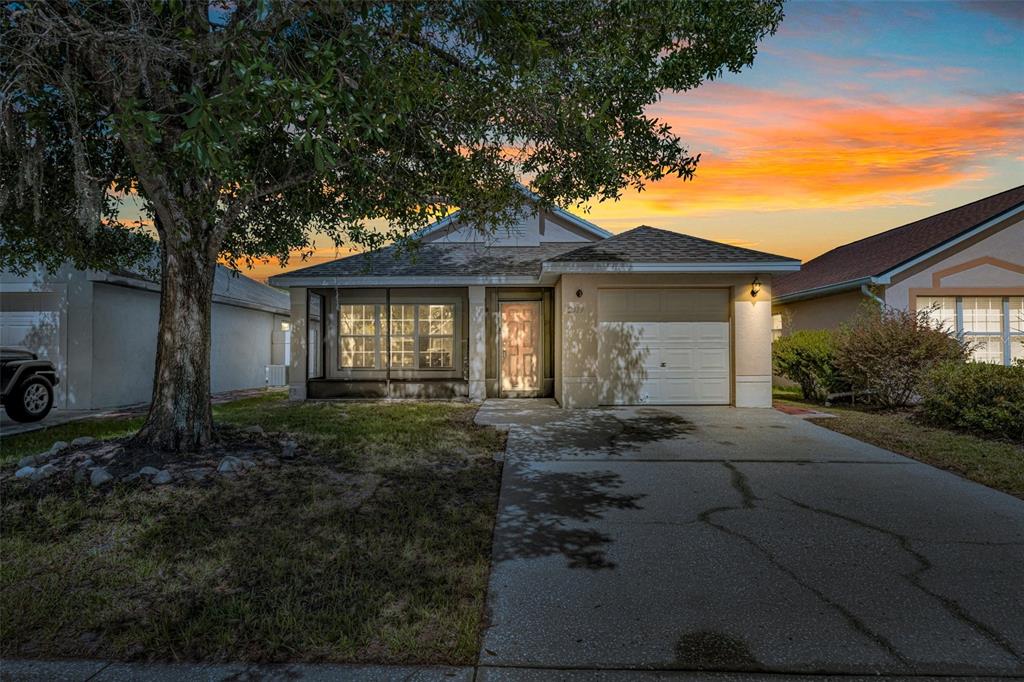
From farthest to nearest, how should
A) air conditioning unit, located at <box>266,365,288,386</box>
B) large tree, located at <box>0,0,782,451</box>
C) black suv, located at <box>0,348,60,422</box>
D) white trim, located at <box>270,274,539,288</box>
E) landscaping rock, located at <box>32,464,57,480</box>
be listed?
air conditioning unit, located at <box>266,365,288,386</box>, white trim, located at <box>270,274,539,288</box>, black suv, located at <box>0,348,60,422</box>, landscaping rock, located at <box>32,464,57,480</box>, large tree, located at <box>0,0,782,451</box>

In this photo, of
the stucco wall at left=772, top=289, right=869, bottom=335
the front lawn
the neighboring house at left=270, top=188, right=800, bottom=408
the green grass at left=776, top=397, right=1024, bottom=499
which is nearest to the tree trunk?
the front lawn

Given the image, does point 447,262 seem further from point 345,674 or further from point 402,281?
point 345,674

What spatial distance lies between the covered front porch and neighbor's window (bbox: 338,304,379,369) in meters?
0.03

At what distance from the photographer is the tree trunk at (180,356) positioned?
7.16 metres

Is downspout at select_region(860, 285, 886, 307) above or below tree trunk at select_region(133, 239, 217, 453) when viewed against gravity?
above

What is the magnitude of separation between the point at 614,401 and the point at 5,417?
40.6ft

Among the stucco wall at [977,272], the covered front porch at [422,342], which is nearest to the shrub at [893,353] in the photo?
the stucco wall at [977,272]

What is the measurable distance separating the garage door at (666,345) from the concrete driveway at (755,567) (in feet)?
17.0

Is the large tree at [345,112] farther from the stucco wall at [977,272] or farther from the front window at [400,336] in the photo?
the stucco wall at [977,272]

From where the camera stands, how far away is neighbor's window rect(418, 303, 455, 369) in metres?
15.4

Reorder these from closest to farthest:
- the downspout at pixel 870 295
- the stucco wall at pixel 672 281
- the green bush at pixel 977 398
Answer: the green bush at pixel 977 398
the stucco wall at pixel 672 281
the downspout at pixel 870 295

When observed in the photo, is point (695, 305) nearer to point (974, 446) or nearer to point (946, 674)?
point (974, 446)

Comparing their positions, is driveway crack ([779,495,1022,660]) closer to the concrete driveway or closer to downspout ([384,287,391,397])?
the concrete driveway

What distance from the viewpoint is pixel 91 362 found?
495 inches
